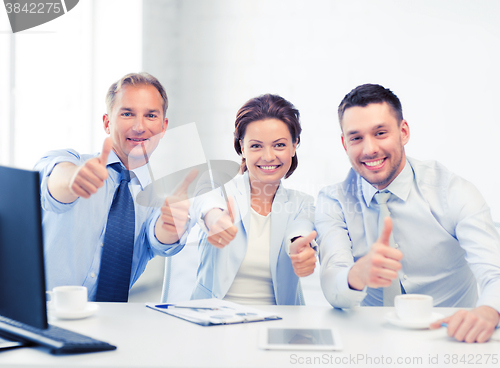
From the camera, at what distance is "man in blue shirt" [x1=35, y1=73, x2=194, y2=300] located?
1.40 metres

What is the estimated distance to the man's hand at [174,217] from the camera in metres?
1.40

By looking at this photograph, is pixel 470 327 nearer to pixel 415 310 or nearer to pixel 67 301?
pixel 415 310

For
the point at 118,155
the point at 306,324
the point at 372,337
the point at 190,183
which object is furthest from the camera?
the point at 118,155

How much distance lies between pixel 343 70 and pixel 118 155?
45.7 inches

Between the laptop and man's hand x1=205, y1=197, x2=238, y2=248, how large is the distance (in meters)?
0.54

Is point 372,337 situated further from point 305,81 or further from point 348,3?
point 348,3

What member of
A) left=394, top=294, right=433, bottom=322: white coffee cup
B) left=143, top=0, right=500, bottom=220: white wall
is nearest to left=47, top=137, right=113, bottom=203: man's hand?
left=394, top=294, right=433, bottom=322: white coffee cup

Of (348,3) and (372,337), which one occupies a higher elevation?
(348,3)

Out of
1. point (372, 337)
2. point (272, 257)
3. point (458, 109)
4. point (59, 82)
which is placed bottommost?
point (372, 337)

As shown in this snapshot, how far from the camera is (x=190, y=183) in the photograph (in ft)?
4.89

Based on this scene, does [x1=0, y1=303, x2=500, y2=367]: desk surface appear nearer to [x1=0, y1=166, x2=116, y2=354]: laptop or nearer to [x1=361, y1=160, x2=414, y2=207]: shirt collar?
[x1=0, y1=166, x2=116, y2=354]: laptop

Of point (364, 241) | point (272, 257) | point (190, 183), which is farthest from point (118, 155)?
point (364, 241)

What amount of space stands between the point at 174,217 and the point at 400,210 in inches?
29.3

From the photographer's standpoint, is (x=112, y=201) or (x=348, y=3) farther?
(x=348, y=3)
